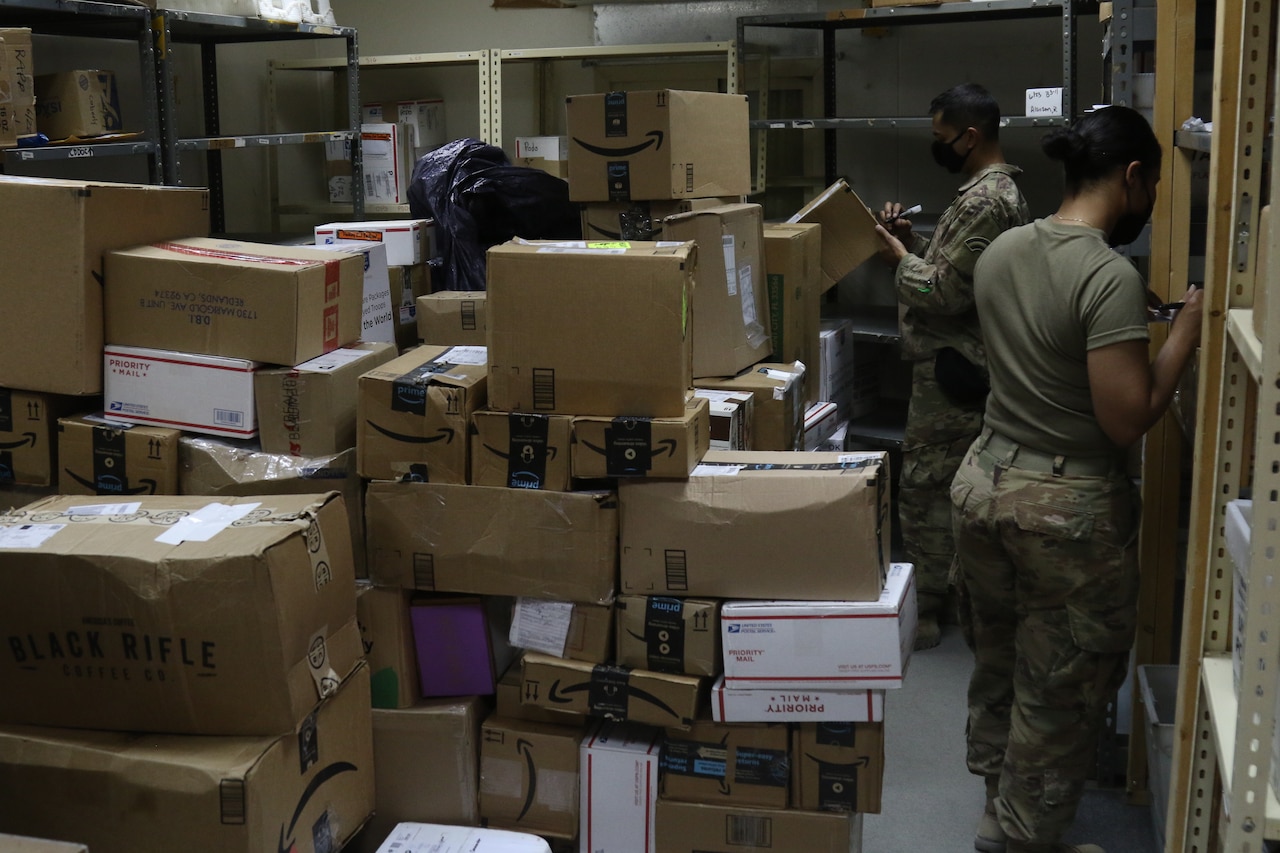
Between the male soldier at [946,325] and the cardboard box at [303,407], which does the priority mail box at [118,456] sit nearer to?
the cardboard box at [303,407]

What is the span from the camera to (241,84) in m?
4.97

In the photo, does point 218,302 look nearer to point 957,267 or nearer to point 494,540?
point 494,540

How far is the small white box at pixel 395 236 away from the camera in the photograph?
3.28 metres

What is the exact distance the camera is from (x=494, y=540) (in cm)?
226

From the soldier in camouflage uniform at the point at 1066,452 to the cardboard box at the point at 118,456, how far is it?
156 cm

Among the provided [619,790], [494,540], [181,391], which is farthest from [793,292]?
[181,391]

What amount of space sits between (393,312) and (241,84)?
2205mm

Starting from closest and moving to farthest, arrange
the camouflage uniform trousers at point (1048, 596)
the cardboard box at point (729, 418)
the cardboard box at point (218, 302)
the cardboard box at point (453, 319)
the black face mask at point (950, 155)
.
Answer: the camouflage uniform trousers at point (1048, 596) < the cardboard box at point (218, 302) < the cardboard box at point (729, 418) < the cardboard box at point (453, 319) < the black face mask at point (950, 155)

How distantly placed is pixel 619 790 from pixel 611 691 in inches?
8.7

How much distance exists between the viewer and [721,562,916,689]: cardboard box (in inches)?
83.6

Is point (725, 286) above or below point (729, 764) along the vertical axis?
above

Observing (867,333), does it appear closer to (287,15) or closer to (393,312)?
(393,312)

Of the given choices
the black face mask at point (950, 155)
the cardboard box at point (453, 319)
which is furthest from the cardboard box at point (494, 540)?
the black face mask at point (950, 155)

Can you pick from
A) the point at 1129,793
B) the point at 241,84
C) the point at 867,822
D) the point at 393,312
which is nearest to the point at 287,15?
the point at 241,84
